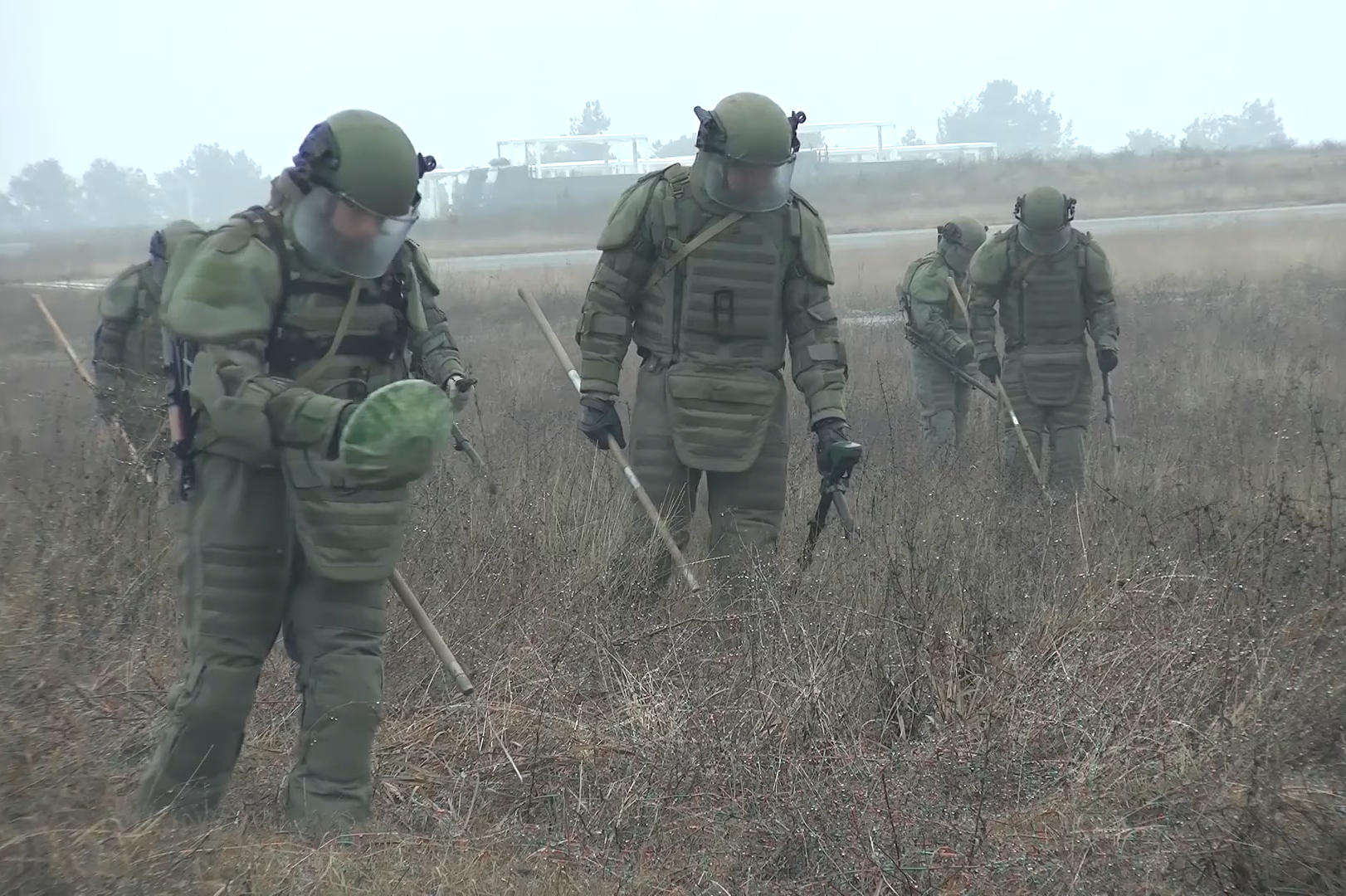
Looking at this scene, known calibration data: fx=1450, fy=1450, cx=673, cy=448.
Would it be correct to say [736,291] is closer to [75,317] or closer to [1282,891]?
[1282,891]

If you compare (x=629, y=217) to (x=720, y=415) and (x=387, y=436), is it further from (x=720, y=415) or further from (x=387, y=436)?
(x=387, y=436)

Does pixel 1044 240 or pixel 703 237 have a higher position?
pixel 703 237

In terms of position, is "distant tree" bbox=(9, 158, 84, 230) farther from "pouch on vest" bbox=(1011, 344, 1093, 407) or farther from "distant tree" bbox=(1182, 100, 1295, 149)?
"distant tree" bbox=(1182, 100, 1295, 149)

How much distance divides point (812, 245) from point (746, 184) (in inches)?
13.3

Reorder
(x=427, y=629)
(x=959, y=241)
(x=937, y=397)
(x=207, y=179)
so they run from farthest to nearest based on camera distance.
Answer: (x=207, y=179), (x=959, y=241), (x=937, y=397), (x=427, y=629)

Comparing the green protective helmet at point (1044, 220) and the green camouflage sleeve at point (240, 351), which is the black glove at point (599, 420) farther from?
the green protective helmet at point (1044, 220)

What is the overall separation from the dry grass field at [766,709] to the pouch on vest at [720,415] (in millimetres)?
463

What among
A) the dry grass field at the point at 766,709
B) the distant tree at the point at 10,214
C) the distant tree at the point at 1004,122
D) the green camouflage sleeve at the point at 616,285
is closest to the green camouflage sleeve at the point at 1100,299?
the dry grass field at the point at 766,709

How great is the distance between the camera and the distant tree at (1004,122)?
77.9 metres

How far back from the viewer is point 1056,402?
829cm

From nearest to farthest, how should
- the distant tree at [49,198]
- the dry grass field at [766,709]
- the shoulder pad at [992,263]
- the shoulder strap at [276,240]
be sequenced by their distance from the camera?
the dry grass field at [766,709] < the shoulder strap at [276,240] < the shoulder pad at [992,263] < the distant tree at [49,198]

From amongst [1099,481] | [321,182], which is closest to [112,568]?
[321,182]

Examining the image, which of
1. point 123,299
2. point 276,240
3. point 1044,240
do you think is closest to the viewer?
point 276,240

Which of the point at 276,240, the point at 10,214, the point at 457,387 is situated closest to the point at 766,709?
the point at 457,387
